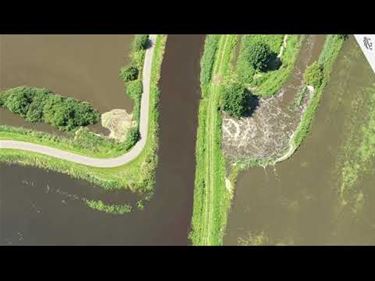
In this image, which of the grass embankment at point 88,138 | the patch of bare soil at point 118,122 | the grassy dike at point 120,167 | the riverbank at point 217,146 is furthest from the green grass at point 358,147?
the patch of bare soil at point 118,122

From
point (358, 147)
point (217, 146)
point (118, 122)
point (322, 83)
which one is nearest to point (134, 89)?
point (118, 122)

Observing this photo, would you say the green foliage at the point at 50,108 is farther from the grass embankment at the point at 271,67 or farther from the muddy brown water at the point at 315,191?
the muddy brown water at the point at 315,191

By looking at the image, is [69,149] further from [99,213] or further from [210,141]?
[210,141]

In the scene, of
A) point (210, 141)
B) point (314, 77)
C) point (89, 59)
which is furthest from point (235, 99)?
point (89, 59)

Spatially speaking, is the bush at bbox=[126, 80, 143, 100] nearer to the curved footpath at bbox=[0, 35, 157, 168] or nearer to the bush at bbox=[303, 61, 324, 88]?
the curved footpath at bbox=[0, 35, 157, 168]

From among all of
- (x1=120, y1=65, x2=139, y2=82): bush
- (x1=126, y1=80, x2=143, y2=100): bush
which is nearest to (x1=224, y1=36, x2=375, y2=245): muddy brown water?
(x1=126, y1=80, x2=143, y2=100): bush
